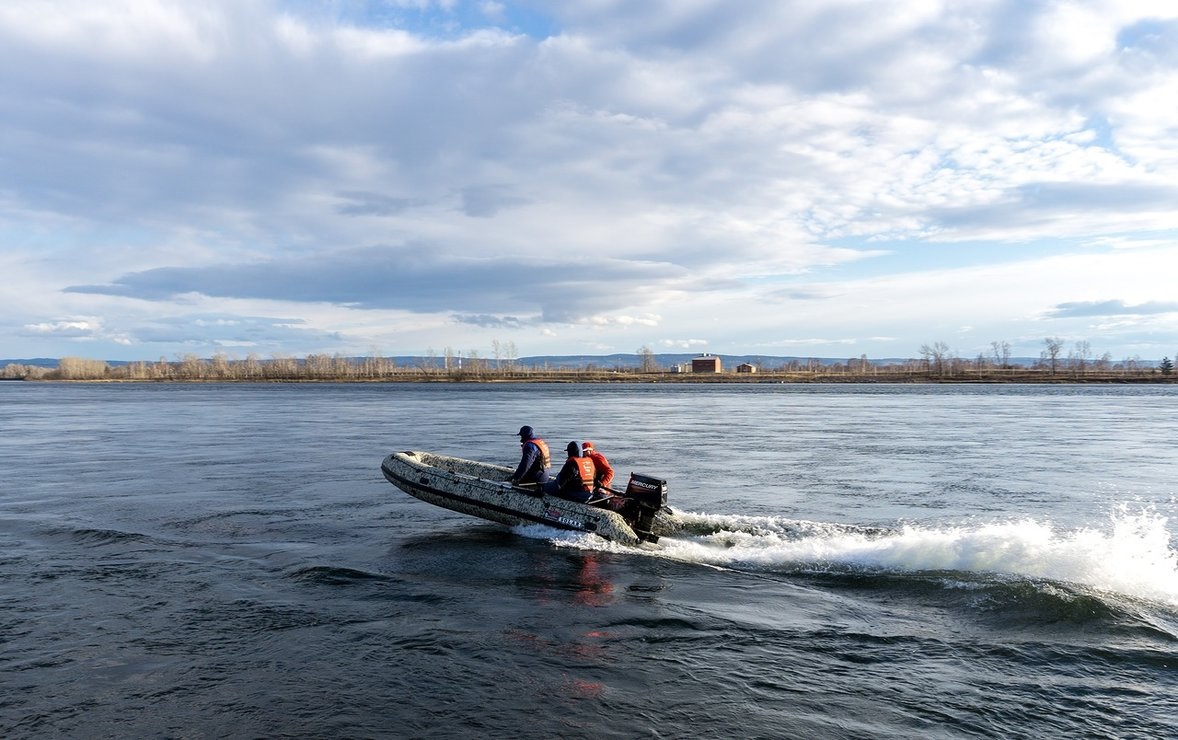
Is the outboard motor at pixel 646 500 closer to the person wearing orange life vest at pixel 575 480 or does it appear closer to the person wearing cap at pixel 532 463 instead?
the person wearing orange life vest at pixel 575 480

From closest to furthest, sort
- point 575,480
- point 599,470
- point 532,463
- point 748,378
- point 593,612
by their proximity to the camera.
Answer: point 593,612 < point 575,480 < point 599,470 < point 532,463 < point 748,378

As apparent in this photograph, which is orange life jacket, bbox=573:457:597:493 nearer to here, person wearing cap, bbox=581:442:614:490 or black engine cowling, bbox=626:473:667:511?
person wearing cap, bbox=581:442:614:490

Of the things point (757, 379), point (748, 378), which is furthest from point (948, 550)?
point (748, 378)

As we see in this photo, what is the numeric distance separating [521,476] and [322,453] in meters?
16.1

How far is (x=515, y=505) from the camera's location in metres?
16.4

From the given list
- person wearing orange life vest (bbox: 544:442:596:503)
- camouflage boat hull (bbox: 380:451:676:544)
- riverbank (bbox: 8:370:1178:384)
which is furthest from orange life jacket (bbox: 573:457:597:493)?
riverbank (bbox: 8:370:1178:384)

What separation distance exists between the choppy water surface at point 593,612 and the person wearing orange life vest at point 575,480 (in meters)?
0.86

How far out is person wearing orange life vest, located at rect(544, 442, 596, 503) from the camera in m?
16.0

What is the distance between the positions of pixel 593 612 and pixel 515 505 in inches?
205

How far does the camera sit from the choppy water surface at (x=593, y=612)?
820 centimetres

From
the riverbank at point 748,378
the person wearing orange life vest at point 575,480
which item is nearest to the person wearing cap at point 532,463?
the person wearing orange life vest at point 575,480

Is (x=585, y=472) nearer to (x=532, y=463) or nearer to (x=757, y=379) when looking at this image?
(x=532, y=463)

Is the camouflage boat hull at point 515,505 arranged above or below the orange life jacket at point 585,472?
below

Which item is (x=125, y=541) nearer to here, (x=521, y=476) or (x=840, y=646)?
(x=521, y=476)
